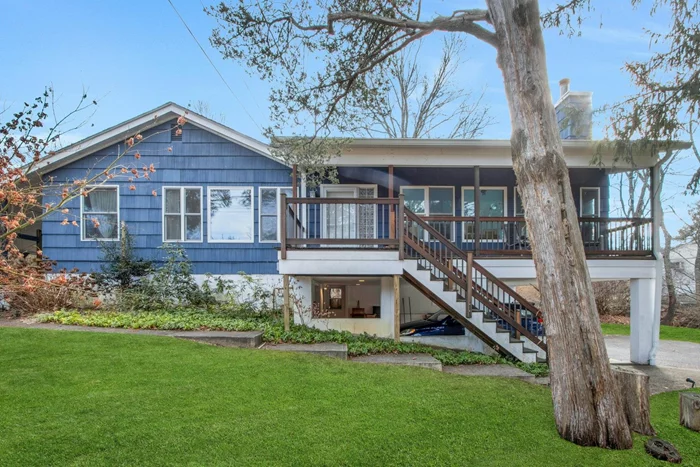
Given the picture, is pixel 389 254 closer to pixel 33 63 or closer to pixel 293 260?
pixel 293 260

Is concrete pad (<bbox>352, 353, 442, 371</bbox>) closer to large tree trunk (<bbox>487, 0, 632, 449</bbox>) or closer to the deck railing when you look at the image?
the deck railing

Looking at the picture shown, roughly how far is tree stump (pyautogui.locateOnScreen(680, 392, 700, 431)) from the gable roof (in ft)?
26.4

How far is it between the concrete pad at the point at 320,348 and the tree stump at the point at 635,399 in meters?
3.64

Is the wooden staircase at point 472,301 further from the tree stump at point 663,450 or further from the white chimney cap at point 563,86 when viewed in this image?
the white chimney cap at point 563,86

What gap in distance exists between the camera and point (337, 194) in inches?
399

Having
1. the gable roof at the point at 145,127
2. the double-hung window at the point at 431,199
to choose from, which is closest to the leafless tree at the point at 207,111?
the gable roof at the point at 145,127

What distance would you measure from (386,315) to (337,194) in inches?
135

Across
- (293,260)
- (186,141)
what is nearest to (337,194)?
(293,260)

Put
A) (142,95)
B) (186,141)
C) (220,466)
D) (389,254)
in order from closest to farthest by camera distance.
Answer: (220,466)
(389,254)
(186,141)
(142,95)

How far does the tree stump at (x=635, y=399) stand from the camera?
153 inches

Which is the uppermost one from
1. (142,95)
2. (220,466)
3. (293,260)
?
(142,95)

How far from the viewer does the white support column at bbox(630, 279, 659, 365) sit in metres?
8.12

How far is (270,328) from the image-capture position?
7348 mm

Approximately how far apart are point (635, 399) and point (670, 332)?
431 inches
